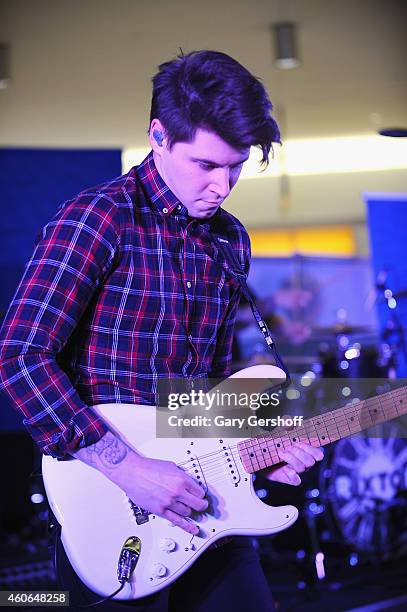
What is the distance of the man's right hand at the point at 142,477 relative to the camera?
56.8 inches

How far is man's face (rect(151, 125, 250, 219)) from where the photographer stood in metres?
1.50

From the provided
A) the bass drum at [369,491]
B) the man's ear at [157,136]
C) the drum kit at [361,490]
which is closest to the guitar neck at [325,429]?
the man's ear at [157,136]

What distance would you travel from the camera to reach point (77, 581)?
150 centimetres

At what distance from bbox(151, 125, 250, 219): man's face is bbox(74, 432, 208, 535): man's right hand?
503 millimetres

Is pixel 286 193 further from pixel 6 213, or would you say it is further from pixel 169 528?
pixel 169 528

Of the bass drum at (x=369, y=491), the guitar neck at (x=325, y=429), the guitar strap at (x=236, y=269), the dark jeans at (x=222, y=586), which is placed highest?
the guitar strap at (x=236, y=269)

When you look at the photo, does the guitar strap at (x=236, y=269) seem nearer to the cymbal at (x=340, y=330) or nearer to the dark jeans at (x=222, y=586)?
the dark jeans at (x=222, y=586)

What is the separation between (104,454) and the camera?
4.78ft

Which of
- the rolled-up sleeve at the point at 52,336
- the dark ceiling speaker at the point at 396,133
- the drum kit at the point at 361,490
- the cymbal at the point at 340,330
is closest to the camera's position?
the rolled-up sleeve at the point at 52,336

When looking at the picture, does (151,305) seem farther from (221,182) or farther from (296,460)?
(296,460)

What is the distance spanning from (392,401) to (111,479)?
0.66m

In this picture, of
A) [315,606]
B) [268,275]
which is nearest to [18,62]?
[268,275]

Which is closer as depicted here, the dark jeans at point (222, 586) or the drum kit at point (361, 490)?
the dark jeans at point (222, 586)

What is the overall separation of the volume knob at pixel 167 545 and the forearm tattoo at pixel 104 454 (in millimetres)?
196
